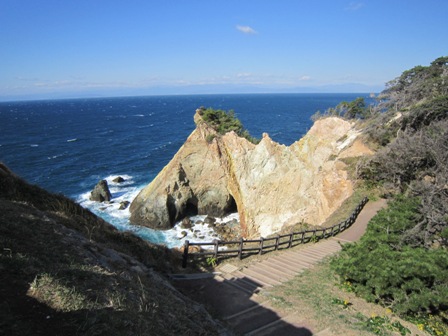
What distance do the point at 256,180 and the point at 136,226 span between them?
47.9 feet

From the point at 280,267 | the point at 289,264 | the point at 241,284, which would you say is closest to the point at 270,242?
the point at 289,264

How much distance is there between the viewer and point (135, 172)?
165ft

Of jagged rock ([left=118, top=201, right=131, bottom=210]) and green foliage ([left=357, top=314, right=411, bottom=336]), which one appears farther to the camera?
jagged rock ([left=118, top=201, right=131, bottom=210])

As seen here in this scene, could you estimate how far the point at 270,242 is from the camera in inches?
642

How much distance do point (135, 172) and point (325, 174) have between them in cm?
3394

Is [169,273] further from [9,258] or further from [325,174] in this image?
[325,174]

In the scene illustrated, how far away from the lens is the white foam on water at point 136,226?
108 ft

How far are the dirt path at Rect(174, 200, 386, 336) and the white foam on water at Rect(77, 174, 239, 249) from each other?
16924mm

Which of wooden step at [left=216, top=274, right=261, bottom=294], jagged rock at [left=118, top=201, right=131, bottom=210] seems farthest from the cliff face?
wooden step at [left=216, top=274, right=261, bottom=294]

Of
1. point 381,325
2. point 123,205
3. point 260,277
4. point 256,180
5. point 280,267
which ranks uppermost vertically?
point 381,325

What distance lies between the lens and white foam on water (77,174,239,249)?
32844 millimetres

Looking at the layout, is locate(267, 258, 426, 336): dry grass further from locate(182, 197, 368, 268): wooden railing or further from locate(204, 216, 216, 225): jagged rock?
locate(204, 216, 216, 225): jagged rock

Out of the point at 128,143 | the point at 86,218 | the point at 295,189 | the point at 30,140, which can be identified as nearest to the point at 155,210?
the point at 295,189

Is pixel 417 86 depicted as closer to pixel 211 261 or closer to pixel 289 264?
pixel 289 264
